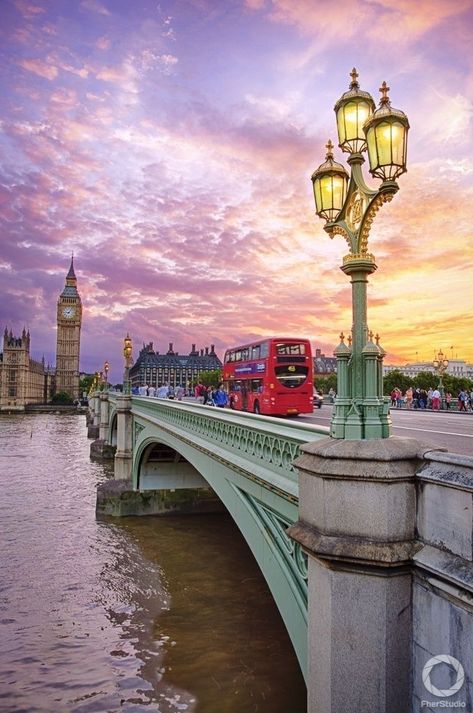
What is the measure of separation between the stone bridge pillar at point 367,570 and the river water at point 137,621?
21.8 ft

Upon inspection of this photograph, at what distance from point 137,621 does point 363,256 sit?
1201 cm

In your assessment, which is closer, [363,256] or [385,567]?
[385,567]

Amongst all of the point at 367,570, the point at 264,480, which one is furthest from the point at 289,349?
the point at 367,570

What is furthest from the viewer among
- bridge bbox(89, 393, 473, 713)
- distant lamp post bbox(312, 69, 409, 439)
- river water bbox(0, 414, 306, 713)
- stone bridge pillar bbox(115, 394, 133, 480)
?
stone bridge pillar bbox(115, 394, 133, 480)

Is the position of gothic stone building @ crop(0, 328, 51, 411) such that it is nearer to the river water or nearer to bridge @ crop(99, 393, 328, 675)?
the river water

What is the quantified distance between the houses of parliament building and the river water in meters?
130

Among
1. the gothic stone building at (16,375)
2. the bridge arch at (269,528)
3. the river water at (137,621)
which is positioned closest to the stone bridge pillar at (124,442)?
the river water at (137,621)

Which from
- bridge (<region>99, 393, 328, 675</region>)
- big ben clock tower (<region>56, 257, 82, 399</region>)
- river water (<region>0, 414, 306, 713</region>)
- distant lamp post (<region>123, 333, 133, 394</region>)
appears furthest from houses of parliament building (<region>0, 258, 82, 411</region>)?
bridge (<region>99, 393, 328, 675</region>)

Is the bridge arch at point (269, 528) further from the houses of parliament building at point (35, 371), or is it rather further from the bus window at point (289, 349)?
the houses of parliament building at point (35, 371)

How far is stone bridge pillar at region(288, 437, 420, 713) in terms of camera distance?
3943 millimetres

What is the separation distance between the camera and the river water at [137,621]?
1020 centimetres

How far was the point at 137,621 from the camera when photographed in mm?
13445

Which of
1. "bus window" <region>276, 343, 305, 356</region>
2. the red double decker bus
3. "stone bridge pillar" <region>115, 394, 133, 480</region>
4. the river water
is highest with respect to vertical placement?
"bus window" <region>276, 343, 305, 356</region>

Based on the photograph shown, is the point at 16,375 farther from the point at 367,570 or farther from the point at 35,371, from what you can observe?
the point at 367,570
